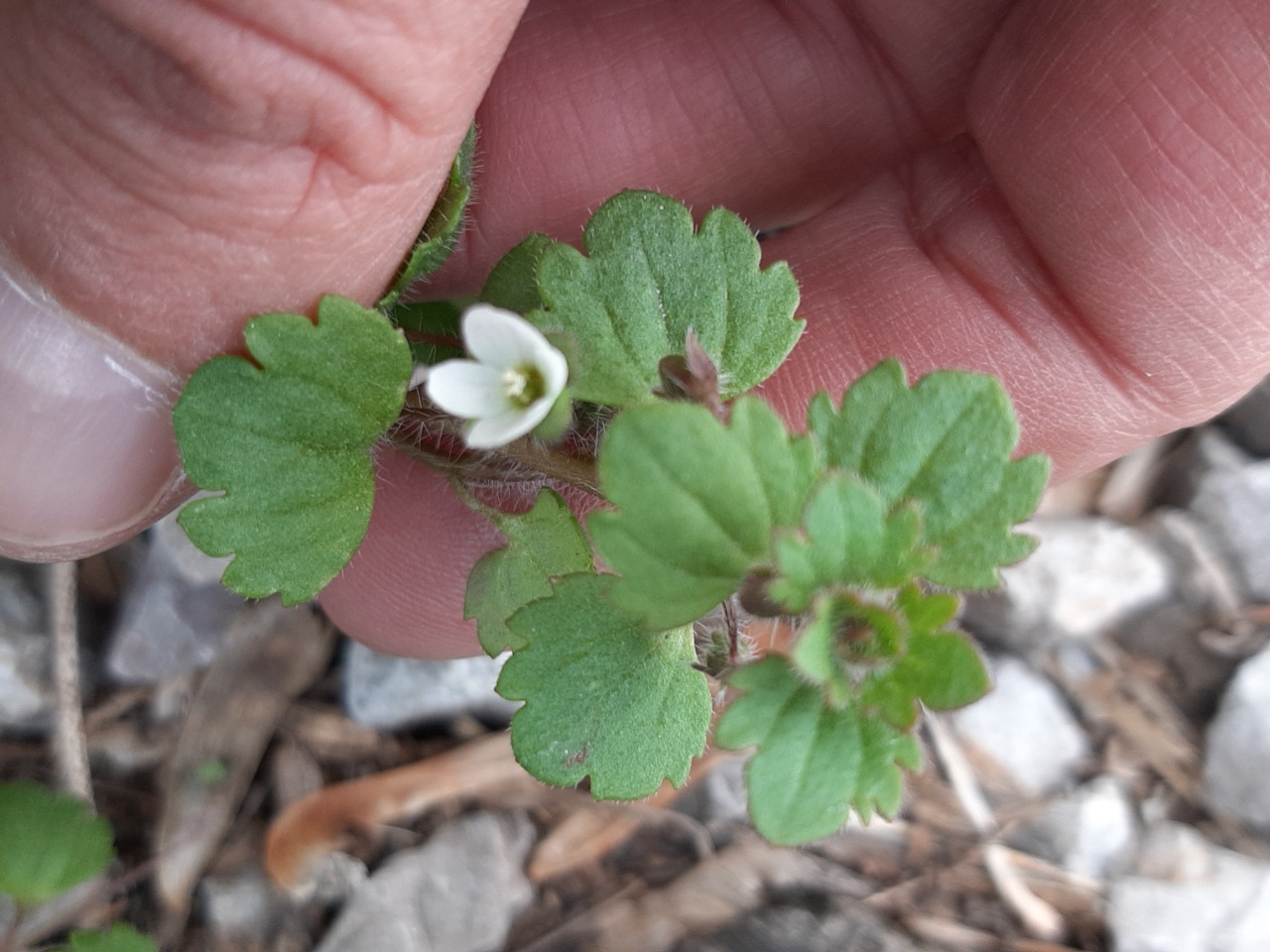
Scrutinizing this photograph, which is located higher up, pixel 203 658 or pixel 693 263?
pixel 693 263

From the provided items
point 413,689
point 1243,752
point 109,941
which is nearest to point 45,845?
point 109,941

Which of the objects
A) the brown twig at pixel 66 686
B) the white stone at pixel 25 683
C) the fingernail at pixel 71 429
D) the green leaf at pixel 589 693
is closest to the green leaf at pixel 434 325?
the fingernail at pixel 71 429

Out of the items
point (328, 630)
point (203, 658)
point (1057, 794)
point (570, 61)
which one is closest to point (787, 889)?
point (1057, 794)

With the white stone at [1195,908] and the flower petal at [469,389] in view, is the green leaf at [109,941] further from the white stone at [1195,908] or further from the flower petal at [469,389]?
the white stone at [1195,908]

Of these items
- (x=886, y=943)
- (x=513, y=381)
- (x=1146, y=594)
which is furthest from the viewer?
(x=1146, y=594)

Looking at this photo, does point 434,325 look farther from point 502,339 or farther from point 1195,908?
point 1195,908

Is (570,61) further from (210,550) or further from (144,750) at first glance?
(144,750)

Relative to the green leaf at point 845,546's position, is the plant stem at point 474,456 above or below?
below
